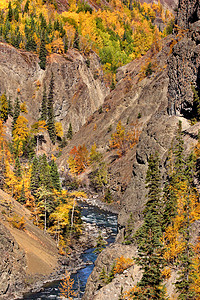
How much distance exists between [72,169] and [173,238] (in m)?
78.5

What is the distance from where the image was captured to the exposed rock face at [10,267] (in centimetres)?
3459

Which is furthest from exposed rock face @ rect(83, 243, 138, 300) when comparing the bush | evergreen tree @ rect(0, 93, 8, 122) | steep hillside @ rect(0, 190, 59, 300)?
evergreen tree @ rect(0, 93, 8, 122)

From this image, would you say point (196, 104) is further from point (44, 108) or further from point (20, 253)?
point (44, 108)

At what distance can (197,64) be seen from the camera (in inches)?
1724

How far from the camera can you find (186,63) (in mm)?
45781

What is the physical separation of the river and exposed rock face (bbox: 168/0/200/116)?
24.1m

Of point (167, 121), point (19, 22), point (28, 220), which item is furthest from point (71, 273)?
point (19, 22)

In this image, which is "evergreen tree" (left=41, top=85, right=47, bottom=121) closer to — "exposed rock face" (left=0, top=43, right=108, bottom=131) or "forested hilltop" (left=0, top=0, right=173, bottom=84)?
"exposed rock face" (left=0, top=43, right=108, bottom=131)

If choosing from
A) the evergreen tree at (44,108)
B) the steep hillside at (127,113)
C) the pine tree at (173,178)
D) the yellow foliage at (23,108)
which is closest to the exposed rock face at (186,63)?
the pine tree at (173,178)

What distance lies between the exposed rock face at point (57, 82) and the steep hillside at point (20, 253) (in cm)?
9221

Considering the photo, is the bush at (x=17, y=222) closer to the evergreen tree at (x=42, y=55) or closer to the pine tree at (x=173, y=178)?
the pine tree at (x=173, y=178)

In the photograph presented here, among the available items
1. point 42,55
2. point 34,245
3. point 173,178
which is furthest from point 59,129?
point 173,178

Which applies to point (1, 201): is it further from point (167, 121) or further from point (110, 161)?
point (110, 161)

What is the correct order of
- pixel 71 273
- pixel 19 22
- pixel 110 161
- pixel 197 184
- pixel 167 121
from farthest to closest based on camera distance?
1. pixel 19 22
2. pixel 110 161
3. pixel 167 121
4. pixel 71 273
5. pixel 197 184
